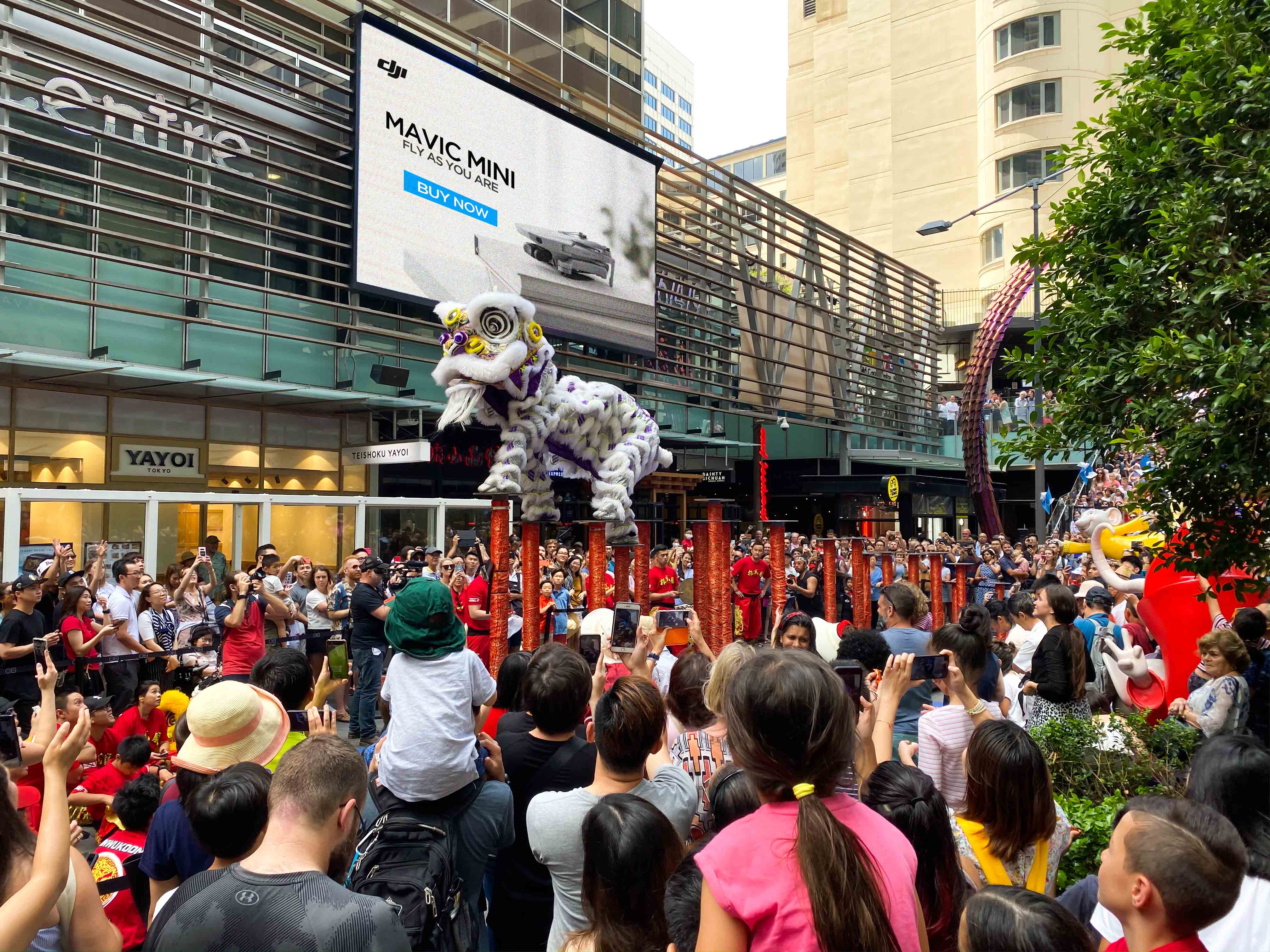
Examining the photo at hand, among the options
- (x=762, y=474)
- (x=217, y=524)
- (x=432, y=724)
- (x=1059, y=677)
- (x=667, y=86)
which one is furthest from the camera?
(x=667, y=86)

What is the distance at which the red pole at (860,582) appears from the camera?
1201cm

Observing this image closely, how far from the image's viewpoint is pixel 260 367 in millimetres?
13117

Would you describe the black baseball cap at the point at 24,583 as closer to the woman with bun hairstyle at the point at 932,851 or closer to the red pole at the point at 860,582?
the woman with bun hairstyle at the point at 932,851

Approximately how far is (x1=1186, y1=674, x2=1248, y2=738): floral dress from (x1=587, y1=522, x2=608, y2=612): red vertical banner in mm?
4938

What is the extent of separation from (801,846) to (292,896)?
1.06m

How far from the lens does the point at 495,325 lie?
9.07 metres

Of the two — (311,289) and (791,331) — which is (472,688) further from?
(791,331)

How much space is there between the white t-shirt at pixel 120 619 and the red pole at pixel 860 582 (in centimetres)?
812

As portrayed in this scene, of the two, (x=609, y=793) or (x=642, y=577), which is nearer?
(x=609, y=793)

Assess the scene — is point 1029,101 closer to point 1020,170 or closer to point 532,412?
point 1020,170

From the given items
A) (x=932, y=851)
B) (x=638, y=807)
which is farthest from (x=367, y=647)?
(x=932, y=851)

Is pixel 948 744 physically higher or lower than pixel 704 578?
lower

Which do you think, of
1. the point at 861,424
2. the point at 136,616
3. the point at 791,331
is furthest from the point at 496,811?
the point at 861,424

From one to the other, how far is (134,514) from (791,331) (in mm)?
16173
